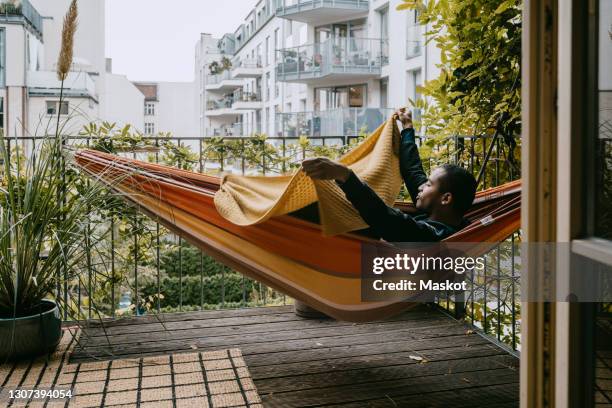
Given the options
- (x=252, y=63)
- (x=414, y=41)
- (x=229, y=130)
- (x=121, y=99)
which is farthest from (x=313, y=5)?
(x=121, y=99)

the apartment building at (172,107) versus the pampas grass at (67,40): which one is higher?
the apartment building at (172,107)

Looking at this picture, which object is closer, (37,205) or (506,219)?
(506,219)

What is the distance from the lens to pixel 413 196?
88.2 inches

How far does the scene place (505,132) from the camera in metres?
2.35

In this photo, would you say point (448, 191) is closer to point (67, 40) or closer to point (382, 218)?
point (382, 218)

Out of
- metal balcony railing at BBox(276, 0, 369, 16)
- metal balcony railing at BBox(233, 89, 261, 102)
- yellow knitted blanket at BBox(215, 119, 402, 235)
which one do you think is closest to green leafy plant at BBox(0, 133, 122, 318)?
yellow knitted blanket at BBox(215, 119, 402, 235)

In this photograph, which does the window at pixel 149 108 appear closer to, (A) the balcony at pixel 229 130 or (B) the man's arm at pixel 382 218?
(A) the balcony at pixel 229 130

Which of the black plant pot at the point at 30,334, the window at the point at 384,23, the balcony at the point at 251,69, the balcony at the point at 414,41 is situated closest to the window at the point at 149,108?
the balcony at the point at 251,69

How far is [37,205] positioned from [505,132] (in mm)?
1823

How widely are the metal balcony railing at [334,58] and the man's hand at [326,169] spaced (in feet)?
35.7

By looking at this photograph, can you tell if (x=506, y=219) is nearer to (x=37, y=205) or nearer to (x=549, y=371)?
(x=549, y=371)

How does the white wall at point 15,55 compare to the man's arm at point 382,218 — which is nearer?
the man's arm at point 382,218

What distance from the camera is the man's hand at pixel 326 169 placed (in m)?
1.71

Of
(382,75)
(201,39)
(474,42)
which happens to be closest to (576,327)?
(474,42)
